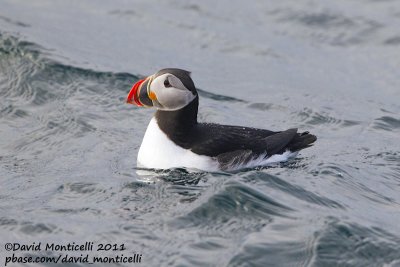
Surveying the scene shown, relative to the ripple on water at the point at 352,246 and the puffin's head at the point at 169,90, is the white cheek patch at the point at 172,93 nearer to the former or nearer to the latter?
the puffin's head at the point at 169,90

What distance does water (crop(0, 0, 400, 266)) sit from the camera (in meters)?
7.80

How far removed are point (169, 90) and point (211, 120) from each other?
9.38 feet

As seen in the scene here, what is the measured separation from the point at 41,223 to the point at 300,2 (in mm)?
11288

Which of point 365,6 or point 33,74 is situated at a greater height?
point 365,6

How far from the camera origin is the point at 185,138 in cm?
927

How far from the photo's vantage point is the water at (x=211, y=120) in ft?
25.6

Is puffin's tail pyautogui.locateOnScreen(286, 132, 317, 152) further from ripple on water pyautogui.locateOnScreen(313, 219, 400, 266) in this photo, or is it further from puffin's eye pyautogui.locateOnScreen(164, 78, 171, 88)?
ripple on water pyautogui.locateOnScreen(313, 219, 400, 266)

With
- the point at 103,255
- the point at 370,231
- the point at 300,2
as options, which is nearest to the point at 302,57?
the point at 300,2

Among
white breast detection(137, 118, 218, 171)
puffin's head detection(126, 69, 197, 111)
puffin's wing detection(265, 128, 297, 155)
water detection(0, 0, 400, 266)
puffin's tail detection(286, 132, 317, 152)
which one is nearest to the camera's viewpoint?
water detection(0, 0, 400, 266)

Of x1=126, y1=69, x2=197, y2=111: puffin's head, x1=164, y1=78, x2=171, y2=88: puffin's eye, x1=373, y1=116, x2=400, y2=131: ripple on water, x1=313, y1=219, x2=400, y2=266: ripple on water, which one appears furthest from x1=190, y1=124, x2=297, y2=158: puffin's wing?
x1=373, y1=116, x2=400, y2=131: ripple on water

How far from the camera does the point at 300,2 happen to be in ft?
59.8

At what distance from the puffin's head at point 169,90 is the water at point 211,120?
29.4 inches

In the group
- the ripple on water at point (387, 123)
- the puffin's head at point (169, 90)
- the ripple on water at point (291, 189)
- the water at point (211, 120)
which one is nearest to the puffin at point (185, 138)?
the puffin's head at point (169, 90)

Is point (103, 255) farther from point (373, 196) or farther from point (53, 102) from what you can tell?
point (53, 102)
